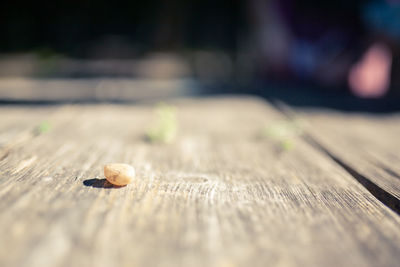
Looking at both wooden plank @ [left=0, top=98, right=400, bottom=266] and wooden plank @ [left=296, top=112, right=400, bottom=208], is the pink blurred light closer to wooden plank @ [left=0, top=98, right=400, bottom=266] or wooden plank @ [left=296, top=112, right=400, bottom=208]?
wooden plank @ [left=296, top=112, right=400, bottom=208]

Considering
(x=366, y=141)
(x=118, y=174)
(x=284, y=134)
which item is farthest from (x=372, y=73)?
(x=118, y=174)

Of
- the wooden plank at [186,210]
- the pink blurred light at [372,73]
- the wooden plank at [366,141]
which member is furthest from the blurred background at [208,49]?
the wooden plank at [186,210]

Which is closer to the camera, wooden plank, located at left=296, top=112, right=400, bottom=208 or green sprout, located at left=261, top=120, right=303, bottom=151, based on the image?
wooden plank, located at left=296, top=112, right=400, bottom=208

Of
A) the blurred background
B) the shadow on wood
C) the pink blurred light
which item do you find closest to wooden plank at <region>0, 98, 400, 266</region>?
the shadow on wood

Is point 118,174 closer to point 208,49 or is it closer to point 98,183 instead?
point 98,183

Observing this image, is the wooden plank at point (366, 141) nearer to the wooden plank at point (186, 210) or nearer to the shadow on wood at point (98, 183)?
the wooden plank at point (186, 210)

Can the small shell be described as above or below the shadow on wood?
above

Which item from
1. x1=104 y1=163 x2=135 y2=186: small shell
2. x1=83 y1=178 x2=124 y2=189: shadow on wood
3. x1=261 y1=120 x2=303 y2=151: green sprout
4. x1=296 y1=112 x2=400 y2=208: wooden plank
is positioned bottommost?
x1=296 y1=112 x2=400 y2=208: wooden plank

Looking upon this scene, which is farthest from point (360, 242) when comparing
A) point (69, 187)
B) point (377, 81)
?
point (377, 81)
